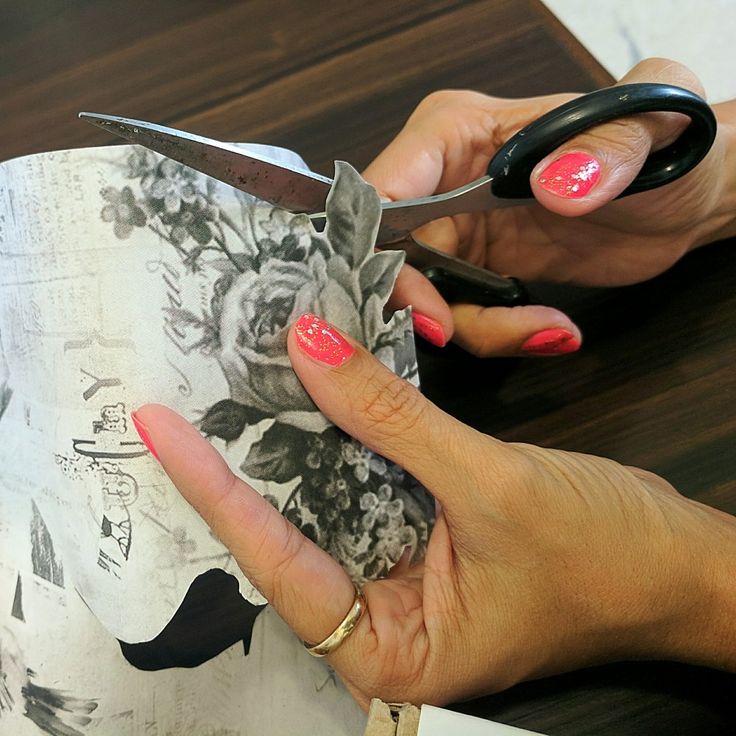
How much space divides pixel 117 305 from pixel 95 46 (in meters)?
0.41

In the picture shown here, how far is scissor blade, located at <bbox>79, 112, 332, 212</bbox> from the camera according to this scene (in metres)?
0.35

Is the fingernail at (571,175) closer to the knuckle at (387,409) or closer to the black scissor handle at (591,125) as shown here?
the black scissor handle at (591,125)

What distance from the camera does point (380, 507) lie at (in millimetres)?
418

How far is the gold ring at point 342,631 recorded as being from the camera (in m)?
0.37

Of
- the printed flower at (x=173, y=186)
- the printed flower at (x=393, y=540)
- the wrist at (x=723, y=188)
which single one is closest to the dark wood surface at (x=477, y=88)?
the wrist at (x=723, y=188)

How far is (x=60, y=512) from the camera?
392 mm

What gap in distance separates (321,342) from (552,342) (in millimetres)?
219

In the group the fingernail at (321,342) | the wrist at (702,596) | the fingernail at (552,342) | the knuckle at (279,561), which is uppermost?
the fingernail at (552,342)

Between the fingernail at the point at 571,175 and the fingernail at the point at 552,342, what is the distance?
123 mm

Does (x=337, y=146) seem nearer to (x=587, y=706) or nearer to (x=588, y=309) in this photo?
(x=588, y=309)

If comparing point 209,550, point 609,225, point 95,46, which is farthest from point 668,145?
point 95,46

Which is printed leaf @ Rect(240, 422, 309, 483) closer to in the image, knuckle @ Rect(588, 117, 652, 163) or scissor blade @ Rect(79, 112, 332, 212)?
scissor blade @ Rect(79, 112, 332, 212)

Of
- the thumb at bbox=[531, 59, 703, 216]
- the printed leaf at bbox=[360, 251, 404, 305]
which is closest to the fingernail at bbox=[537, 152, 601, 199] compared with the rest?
the thumb at bbox=[531, 59, 703, 216]

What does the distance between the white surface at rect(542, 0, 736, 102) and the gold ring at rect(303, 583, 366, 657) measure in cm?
64
